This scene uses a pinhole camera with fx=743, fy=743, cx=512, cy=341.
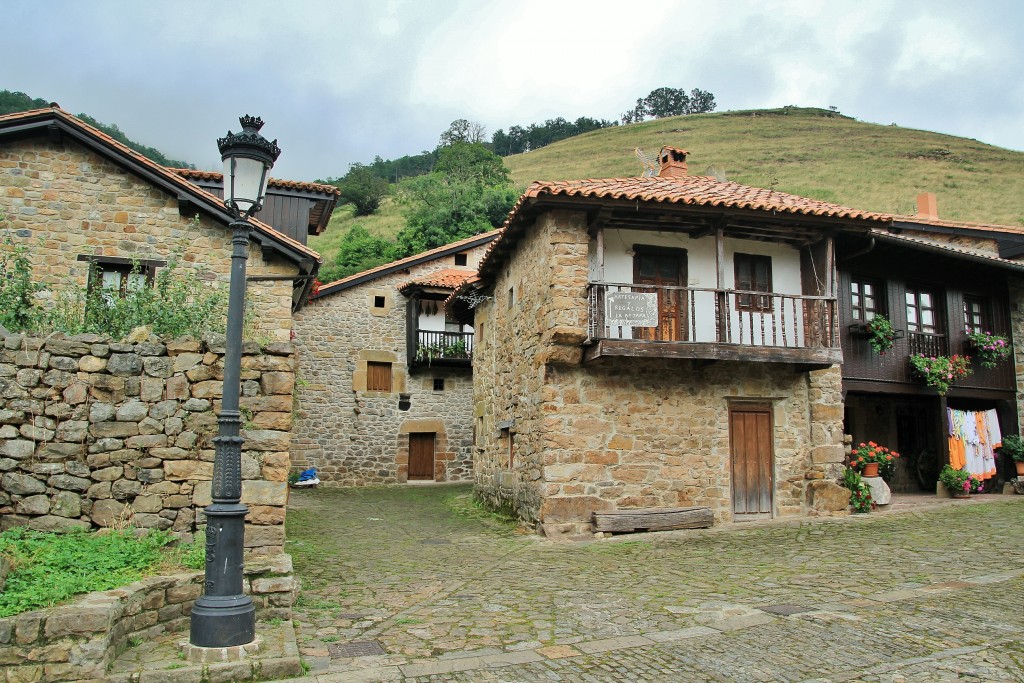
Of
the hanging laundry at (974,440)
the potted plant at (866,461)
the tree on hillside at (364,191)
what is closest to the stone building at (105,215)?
the potted plant at (866,461)

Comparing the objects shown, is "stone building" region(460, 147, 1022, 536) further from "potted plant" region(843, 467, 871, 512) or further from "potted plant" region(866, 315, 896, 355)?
"potted plant" region(866, 315, 896, 355)

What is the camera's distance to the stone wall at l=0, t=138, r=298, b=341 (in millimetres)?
12734

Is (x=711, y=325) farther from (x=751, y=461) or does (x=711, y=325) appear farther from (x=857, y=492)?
(x=857, y=492)

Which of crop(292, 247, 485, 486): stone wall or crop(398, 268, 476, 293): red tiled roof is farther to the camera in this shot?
crop(398, 268, 476, 293): red tiled roof

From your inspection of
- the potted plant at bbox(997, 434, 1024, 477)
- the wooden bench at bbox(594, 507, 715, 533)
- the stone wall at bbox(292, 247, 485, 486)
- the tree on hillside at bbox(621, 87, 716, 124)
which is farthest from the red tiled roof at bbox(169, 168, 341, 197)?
the tree on hillside at bbox(621, 87, 716, 124)

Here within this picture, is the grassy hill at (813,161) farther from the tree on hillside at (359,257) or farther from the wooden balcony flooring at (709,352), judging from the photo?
the wooden balcony flooring at (709,352)

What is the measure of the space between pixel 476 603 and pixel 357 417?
1454cm

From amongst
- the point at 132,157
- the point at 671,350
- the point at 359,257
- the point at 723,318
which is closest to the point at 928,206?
the point at 723,318

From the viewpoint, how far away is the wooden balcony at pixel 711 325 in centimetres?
1077

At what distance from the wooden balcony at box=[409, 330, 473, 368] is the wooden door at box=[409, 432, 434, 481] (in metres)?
2.13

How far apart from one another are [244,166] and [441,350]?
15946 millimetres

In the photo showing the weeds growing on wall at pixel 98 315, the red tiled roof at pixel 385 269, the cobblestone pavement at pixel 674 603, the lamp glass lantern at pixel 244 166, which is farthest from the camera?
the red tiled roof at pixel 385 269

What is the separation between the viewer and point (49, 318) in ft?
24.3

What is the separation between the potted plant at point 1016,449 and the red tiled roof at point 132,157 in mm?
14717
